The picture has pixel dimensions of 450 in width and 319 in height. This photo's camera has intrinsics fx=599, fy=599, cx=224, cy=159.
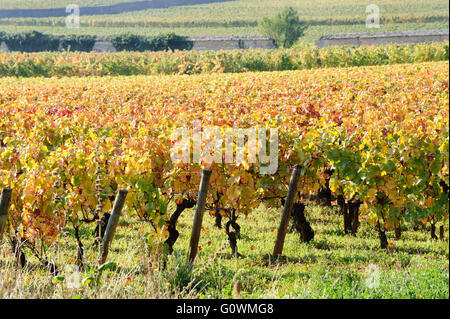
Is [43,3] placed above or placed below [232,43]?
above

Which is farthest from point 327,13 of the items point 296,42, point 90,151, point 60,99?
point 90,151

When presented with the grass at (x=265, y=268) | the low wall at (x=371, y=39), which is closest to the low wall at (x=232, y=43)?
the low wall at (x=371, y=39)

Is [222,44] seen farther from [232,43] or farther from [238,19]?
[238,19]

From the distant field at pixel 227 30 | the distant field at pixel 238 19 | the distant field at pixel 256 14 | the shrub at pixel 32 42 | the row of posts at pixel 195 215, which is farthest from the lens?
the distant field at pixel 256 14

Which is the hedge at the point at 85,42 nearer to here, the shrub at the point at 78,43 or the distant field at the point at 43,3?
the shrub at the point at 78,43

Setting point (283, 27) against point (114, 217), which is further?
point (283, 27)

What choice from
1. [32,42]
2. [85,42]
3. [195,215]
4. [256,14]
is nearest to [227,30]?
[256,14]

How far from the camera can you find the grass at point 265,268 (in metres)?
4.93

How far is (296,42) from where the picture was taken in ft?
262

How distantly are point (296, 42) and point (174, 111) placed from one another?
72.2 meters

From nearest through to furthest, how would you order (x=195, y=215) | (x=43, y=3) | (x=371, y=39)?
(x=195, y=215), (x=371, y=39), (x=43, y=3)

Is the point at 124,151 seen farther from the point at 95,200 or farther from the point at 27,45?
the point at 27,45

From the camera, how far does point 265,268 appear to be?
6.33 metres

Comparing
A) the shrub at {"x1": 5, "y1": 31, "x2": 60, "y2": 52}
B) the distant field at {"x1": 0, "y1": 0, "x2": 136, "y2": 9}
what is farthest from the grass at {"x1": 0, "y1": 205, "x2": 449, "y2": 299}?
the distant field at {"x1": 0, "y1": 0, "x2": 136, "y2": 9}
